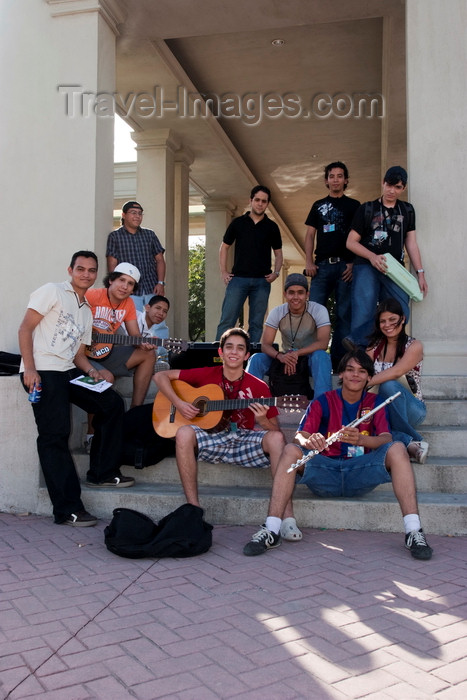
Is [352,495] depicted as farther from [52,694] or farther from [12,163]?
[12,163]

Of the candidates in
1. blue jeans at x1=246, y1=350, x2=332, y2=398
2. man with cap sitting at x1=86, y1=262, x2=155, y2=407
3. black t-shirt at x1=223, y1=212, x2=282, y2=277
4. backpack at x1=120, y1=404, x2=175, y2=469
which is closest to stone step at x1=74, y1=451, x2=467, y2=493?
backpack at x1=120, y1=404, x2=175, y2=469

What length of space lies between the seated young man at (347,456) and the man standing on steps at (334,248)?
7.87ft

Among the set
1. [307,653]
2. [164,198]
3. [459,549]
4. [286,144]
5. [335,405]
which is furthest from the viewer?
[286,144]

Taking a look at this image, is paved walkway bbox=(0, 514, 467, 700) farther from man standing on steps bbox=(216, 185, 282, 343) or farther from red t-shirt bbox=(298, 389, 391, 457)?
man standing on steps bbox=(216, 185, 282, 343)

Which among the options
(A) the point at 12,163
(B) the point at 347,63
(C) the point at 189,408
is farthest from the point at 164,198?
(C) the point at 189,408

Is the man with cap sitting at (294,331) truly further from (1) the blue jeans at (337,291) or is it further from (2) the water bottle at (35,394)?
(2) the water bottle at (35,394)

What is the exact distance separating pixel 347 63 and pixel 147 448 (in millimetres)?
6497

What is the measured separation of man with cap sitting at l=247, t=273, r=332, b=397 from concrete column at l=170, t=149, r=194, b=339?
6.03m

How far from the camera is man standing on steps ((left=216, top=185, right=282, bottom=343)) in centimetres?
720

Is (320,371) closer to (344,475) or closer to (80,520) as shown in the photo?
(344,475)

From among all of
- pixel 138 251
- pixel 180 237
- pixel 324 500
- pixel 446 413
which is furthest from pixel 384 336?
pixel 180 237

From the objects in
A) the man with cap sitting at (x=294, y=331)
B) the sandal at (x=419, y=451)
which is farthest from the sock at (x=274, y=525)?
the man with cap sitting at (x=294, y=331)

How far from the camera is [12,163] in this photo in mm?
6250

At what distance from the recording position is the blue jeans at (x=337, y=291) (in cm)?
661
